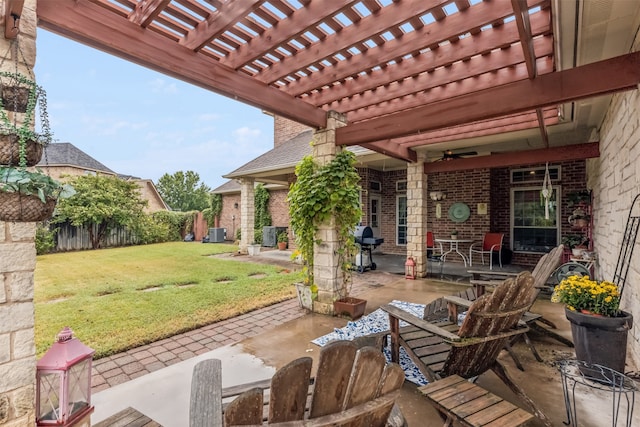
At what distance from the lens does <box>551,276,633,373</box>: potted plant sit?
7.63 feet

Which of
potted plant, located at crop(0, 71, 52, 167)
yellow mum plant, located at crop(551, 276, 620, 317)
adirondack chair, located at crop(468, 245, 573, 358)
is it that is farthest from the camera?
adirondack chair, located at crop(468, 245, 573, 358)

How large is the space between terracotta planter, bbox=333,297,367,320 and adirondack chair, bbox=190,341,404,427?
9.50 feet

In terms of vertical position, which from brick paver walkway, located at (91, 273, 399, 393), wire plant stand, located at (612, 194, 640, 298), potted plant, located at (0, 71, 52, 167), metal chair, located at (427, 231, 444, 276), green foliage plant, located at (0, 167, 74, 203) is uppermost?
potted plant, located at (0, 71, 52, 167)

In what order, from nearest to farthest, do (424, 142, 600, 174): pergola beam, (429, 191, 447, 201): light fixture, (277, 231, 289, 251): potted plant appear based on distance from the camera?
(424, 142, 600, 174): pergola beam < (429, 191, 447, 201): light fixture < (277, 231, 289, 251): potted plant

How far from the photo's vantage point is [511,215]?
8.35m

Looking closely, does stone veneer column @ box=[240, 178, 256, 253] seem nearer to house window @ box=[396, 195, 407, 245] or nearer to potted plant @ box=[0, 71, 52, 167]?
house window @ box=[396, 195, 407, 245]

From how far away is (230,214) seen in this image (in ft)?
55.5

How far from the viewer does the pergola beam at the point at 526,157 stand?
5059 mm

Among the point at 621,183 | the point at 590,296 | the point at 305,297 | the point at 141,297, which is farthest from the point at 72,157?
the point at 621,183

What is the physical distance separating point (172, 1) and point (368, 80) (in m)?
2.19

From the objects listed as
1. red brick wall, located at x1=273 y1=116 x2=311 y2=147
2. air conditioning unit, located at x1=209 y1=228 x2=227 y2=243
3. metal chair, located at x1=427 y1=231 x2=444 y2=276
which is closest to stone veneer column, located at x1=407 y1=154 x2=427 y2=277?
metal chair, located at x1=427 y1=231 x2=444 y2=276

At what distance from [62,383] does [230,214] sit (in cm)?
1607

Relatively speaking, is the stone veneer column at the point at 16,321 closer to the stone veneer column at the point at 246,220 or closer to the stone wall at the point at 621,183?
the stone wall at the point at 621,183

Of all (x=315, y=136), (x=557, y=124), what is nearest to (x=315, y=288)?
(x=315, y=136)
